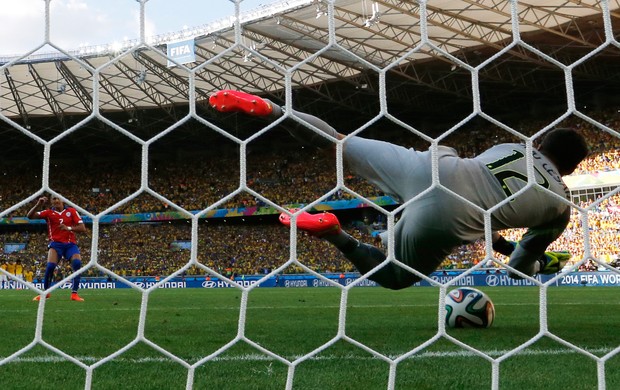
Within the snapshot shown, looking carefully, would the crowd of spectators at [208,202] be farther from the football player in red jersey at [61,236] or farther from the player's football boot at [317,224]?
the player's football boot at [317,224]

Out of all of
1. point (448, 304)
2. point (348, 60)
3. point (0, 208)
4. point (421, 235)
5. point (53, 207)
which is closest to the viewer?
point (421, 235)

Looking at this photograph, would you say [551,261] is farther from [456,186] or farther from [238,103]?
[238,103]

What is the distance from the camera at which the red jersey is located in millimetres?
7460

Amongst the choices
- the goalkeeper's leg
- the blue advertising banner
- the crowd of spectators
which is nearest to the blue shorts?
the blue advertising banner

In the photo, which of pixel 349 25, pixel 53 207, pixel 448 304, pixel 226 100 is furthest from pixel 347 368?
pixel 349 25

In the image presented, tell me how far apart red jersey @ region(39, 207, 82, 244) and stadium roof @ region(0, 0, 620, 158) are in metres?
6.59

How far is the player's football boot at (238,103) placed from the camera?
2607 millimetres

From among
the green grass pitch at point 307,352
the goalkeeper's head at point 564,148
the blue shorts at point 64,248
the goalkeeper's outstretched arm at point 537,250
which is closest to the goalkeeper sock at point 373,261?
the green grass pitch at point 307,352

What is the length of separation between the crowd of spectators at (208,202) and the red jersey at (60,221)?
494 inches

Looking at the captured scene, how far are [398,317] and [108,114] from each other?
70.2ft

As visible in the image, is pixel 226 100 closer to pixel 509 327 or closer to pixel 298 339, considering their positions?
pixel 298 339

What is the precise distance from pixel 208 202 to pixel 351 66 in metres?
8.95

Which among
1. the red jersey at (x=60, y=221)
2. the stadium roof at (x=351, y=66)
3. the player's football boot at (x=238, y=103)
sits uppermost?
the player's football boot at (x=238, y=103)

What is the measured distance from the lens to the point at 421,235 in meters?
3.22
